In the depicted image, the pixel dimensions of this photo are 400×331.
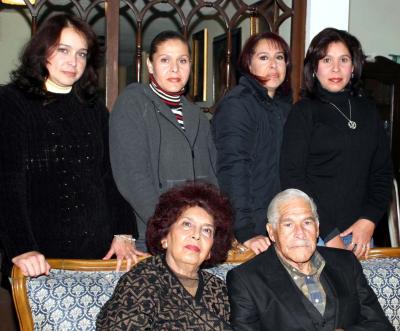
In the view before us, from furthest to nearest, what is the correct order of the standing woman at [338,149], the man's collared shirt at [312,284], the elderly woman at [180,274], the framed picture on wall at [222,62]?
the framed picture on wall at [222,62] < the standing woman at [338,149] < the man's collared shirt at [312,284] < the elderly woman at [180,274]

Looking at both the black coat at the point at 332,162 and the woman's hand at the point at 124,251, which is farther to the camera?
the black coat at the point at 332,162

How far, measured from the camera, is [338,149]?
8.57ft

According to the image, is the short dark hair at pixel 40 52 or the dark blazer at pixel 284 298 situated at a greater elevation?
the short dark hair at pixel 40 52

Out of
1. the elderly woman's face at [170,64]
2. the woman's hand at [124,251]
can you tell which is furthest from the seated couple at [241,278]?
the elderly woman's face at [170,64]

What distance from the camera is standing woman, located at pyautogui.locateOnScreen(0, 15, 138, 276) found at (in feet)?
7.03

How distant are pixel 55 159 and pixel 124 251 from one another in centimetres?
44

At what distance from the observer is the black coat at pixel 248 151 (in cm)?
252

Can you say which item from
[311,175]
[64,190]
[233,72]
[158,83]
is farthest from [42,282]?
[233,72]

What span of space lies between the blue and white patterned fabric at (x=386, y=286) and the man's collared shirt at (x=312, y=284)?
1.34 feet

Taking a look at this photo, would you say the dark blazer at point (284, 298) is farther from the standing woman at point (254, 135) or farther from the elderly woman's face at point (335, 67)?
the elderly woman's face at point (335, 67)

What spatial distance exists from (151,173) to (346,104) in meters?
0.93

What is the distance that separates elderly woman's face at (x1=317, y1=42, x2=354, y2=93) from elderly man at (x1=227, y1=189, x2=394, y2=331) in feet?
2.13

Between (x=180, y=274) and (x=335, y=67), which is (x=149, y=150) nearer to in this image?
(x=180, y=274)

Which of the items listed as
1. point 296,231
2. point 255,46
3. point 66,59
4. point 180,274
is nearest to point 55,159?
point 66,59
